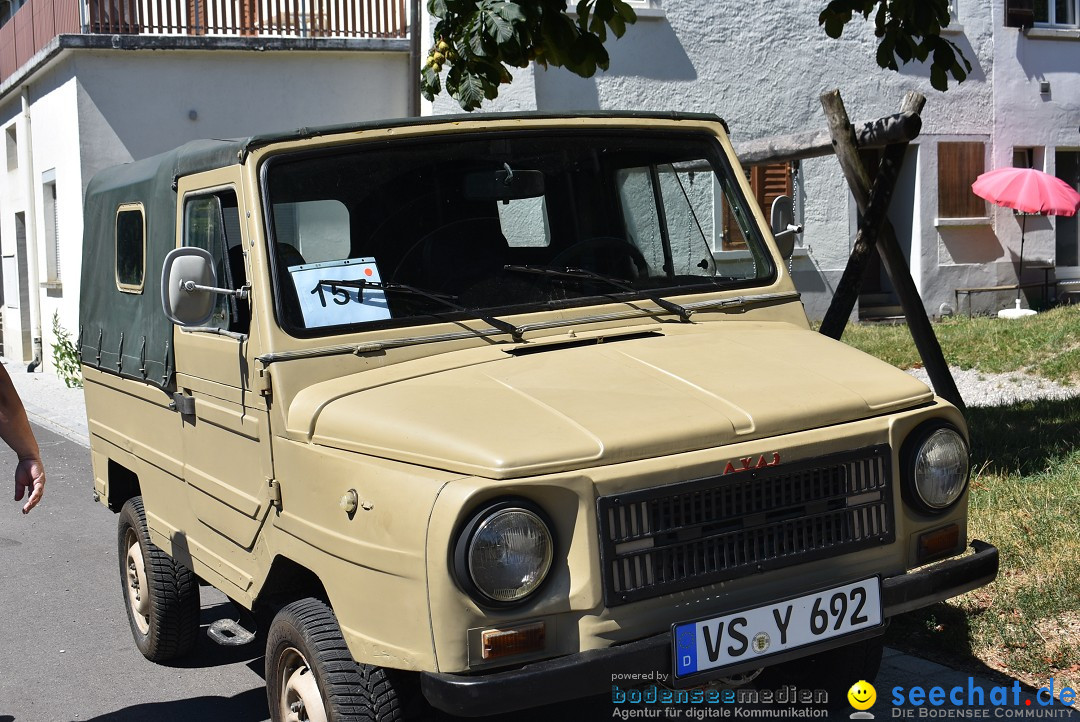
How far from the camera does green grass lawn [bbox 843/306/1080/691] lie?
177 inches

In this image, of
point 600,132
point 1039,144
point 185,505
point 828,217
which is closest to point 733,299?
point 600,132

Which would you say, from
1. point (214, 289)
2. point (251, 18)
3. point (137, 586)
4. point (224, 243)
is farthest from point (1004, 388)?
point (251, 18)

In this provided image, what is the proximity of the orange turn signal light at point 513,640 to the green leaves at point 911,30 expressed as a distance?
4.68 m

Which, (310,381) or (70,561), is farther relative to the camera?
(70,561)

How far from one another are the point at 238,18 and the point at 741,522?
1450 cm

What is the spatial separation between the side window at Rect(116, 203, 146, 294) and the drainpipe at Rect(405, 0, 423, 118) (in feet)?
33.6

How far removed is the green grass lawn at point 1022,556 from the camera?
4500 millimetres

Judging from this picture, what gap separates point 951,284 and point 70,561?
601 inches


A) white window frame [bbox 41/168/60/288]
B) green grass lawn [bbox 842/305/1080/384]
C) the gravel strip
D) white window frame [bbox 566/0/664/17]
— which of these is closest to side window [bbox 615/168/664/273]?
the gravel strip

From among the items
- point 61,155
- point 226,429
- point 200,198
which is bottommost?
point 226,429

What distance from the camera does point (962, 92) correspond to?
19.0 m

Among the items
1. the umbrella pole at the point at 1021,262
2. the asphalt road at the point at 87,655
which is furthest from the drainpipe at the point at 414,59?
the umbrella pole at the point at 1021,262

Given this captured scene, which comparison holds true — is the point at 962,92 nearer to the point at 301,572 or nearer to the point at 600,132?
the point at 600,132

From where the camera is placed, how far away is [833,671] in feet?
13.4
